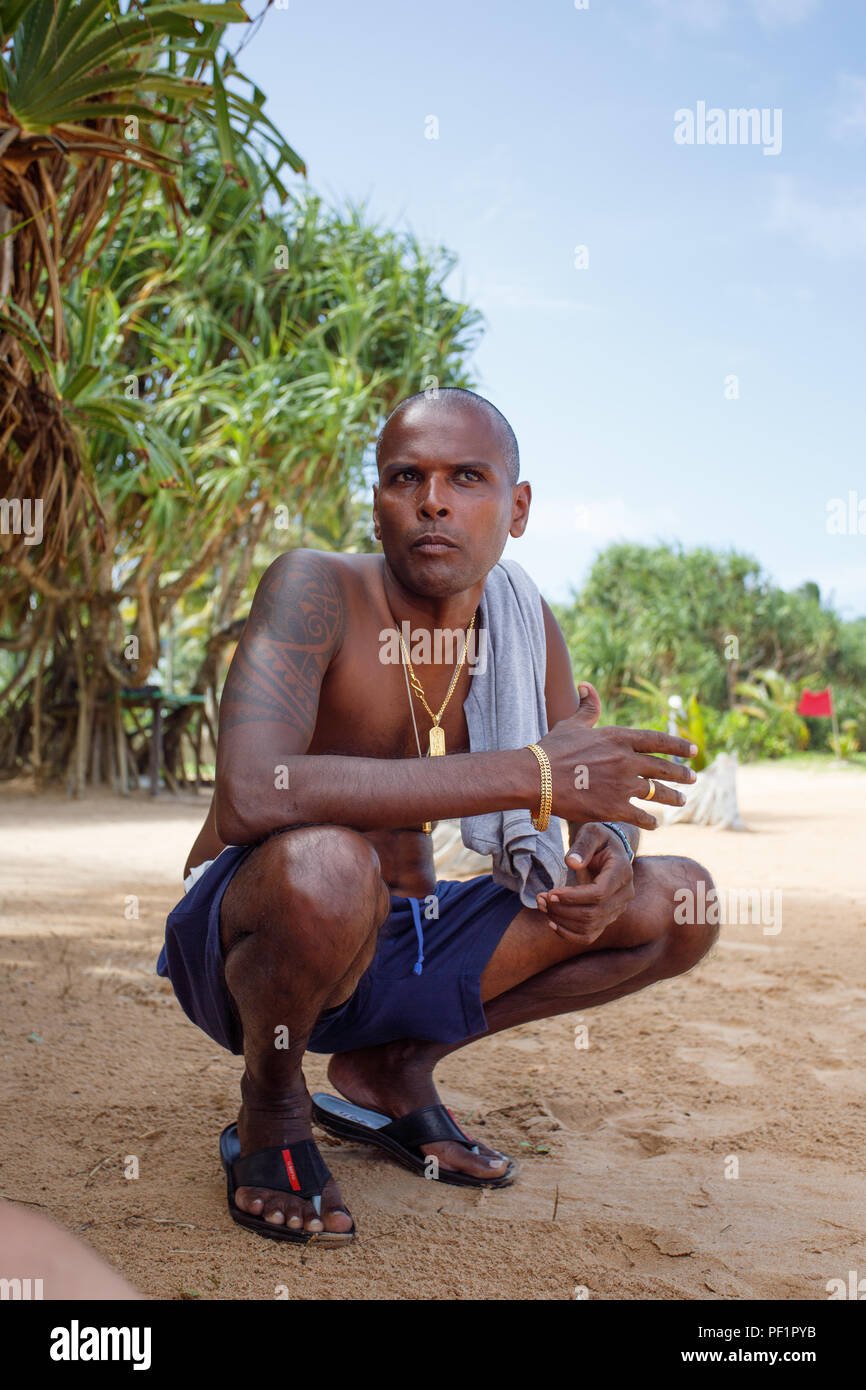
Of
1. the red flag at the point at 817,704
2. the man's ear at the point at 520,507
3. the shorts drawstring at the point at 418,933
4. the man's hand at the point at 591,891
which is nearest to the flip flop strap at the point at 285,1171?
the shorts drawstring at the point at 418,933

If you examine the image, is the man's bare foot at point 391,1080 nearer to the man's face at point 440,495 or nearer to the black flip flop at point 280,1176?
the black flip flop at point 280,1176

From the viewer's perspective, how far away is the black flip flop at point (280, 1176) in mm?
1595

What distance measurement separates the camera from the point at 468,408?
1964mm

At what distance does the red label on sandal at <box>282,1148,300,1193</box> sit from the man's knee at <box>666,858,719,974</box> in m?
0.78

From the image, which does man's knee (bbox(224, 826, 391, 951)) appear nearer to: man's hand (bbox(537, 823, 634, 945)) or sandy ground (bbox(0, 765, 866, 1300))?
man's hand (bbox(537, 823, 634, 945))

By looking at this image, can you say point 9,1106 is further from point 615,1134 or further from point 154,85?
point 154,85

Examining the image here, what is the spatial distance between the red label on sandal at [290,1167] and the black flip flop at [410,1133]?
325 mm

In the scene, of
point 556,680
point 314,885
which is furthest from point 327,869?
point 556,680

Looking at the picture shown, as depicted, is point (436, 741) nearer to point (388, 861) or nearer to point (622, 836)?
point (388, 861)

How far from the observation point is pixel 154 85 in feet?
9.85

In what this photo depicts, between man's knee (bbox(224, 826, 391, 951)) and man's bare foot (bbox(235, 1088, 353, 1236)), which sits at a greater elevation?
man's knee (bbox(224, 826, 391, 951))

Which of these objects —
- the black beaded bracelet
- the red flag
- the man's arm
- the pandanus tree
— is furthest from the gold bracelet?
the red flag

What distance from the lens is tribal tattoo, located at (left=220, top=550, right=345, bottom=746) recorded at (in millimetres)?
1734
